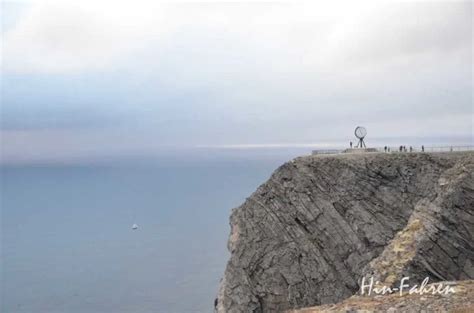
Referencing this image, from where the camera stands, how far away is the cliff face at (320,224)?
42.3 metres

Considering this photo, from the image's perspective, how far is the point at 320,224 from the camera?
143 feet

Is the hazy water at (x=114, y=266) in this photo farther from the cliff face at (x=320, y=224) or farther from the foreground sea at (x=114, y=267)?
the cliff face at (x=320, y=224)

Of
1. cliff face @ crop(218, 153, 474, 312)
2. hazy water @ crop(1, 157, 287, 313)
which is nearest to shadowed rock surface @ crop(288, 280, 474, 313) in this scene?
cliff face @ crop(218, 153, 474, 312)

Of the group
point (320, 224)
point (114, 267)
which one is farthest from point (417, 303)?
point (114, 267)

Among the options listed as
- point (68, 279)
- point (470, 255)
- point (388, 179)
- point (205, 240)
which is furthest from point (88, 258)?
point (470, 255)

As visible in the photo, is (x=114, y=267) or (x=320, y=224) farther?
(x=114, y=267)

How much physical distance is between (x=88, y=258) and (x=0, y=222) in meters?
87.6

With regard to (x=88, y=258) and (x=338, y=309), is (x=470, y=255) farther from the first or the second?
(x=88, y=258)

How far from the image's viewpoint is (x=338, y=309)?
23.2 metres

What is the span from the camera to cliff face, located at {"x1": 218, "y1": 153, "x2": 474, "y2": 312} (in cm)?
4228

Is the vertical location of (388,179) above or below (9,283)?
above

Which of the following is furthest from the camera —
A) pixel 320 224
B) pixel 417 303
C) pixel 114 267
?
pixel 114 267

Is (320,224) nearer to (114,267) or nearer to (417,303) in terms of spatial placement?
(417,303)

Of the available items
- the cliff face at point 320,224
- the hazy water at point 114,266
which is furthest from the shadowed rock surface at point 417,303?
the hazy water at point 114,266
